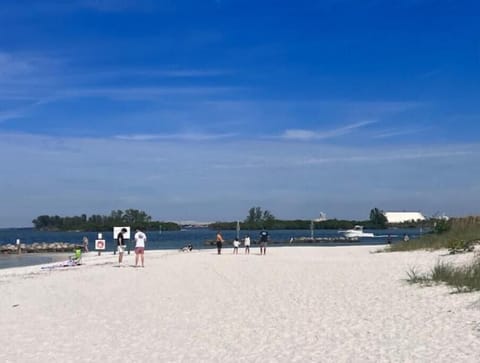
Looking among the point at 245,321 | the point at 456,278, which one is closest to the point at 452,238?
the point at 456,278

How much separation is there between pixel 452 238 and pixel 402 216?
149752 mm

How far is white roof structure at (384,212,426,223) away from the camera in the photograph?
170 metres

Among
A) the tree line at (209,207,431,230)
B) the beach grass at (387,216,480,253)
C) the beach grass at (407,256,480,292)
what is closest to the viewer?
the beach grass at (407,256,480,292)

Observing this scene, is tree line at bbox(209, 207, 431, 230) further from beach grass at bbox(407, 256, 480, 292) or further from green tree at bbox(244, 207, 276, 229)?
beach grass at bbox(407, 256, 480, 292)

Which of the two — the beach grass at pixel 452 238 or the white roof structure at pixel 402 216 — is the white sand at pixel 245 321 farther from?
the white roof structure at pixel 402 216

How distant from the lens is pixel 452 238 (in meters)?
30.3

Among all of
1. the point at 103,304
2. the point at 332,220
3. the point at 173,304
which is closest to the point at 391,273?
the point at 173,304

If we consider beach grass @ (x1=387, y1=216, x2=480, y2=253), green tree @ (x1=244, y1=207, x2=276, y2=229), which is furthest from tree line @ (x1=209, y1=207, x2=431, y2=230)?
beach grass @ (x1=387, y1=216, x2=480, y2=253)

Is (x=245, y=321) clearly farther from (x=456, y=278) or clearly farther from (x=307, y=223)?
(x=307, y=223)

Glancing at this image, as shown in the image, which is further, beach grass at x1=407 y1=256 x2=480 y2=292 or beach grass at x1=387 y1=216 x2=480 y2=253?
beach grass at x1=387 y1=216 x2=480 y2=253

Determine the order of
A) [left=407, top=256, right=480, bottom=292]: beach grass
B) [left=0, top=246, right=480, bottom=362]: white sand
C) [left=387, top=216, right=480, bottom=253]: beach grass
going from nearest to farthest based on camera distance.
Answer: [left=0, top=246, right=480, bottom=362]: white sand → [left=407, top=256, right=480, bottom=292]: beach grass → [left=387, top=216, right=480, bottom=253]: beach grass

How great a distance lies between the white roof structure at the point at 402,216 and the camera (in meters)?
170

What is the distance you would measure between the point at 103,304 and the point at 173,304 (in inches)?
A: 73.2

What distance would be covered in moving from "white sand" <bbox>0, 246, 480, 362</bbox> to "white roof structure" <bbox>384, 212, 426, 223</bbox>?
15562 cm
